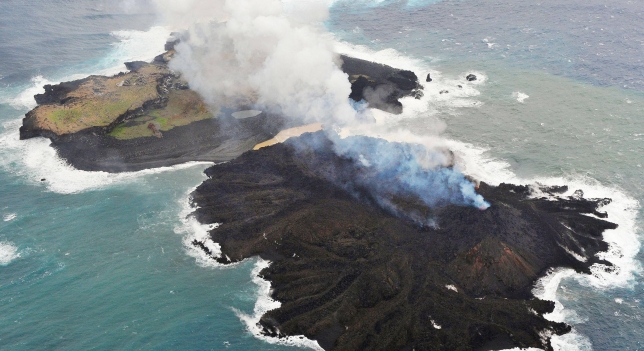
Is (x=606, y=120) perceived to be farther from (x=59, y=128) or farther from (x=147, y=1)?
(x=147, y=1)

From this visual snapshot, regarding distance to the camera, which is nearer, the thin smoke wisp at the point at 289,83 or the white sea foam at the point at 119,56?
the thin smoke wisp at the point at 289,83

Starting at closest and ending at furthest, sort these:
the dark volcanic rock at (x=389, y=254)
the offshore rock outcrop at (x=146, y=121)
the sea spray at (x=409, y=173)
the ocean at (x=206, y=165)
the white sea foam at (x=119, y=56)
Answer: the dark volcanic rock at (x=389, y=254) < the ocean at (x=206, y=165) < the sea spray at (x=409, y=173) < the offshore rock outcrop at (x=146, y=121) < the white sea foam at (x=119, y=56)

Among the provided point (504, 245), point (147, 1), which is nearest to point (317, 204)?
point (504, 245)

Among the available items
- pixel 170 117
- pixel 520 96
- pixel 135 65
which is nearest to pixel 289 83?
pixel 170 117

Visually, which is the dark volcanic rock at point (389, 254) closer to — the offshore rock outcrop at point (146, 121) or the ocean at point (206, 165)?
the ocean at point (206, 165)

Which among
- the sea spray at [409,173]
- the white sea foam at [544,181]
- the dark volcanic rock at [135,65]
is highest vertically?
the dark volcanic rock at [135,65]

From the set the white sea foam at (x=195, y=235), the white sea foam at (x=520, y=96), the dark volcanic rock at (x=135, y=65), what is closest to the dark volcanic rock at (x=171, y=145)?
the white sea foam at (x=195, y=235)

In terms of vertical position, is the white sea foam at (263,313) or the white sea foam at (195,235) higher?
the white sea foam at (195,235)

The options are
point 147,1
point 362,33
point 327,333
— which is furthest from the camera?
point 147,1
